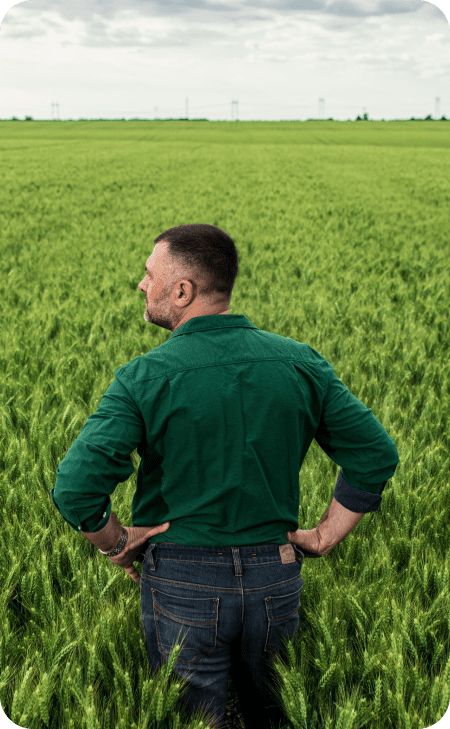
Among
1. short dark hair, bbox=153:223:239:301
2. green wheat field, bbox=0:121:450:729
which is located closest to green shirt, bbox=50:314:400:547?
short dark hair, bbox=153:223:239:301

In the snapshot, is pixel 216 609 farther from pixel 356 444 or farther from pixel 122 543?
pixel 356 444

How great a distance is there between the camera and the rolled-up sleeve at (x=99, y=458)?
4.31ft

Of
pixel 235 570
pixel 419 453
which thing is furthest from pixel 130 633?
→ pixel 419 453

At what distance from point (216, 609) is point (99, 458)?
50 centimetres

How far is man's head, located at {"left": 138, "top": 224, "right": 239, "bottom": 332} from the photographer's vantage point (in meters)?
1.48

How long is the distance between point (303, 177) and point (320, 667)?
20727mm

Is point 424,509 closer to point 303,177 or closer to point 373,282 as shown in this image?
point 373,282

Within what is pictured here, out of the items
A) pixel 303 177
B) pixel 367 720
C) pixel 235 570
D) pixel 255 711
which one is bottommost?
pixel 255 711

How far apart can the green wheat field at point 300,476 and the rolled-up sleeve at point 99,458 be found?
1.42 ft

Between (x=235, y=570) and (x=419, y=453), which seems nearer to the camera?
(x=235, y=570)

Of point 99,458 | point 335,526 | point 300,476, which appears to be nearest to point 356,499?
point 335,526

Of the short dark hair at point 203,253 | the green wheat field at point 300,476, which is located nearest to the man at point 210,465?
the short dark hair at point 203,253

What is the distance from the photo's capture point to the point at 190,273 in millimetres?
1488

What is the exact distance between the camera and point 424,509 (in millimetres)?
2514
